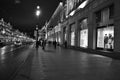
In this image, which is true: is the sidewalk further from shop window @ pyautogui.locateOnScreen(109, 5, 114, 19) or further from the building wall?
shop window @ pyautogui.locateOnScreen(109, 5, 114, 19)

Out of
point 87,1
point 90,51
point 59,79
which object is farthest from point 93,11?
point 59,79

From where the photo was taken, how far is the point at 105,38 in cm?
2053

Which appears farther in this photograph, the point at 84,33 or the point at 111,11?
the point at 84,33

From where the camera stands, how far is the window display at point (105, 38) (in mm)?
19177

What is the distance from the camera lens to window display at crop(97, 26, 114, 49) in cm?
1918

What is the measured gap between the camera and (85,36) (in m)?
27.5

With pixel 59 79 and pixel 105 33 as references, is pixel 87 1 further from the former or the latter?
pixel 59 79

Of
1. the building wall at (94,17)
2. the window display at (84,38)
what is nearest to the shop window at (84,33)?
the window display at (84,38)

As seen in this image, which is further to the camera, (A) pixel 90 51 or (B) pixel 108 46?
(A) pixel 90 51

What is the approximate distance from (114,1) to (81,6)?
11358mm

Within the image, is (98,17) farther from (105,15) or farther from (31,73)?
(31,73)

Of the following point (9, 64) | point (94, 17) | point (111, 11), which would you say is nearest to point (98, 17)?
point (94, 17)

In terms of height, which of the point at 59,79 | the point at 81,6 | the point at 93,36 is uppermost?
the point at 81,6

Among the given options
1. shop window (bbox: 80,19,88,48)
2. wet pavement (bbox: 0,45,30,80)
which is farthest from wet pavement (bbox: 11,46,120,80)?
shop window (bbox: 80,19,88,48)
